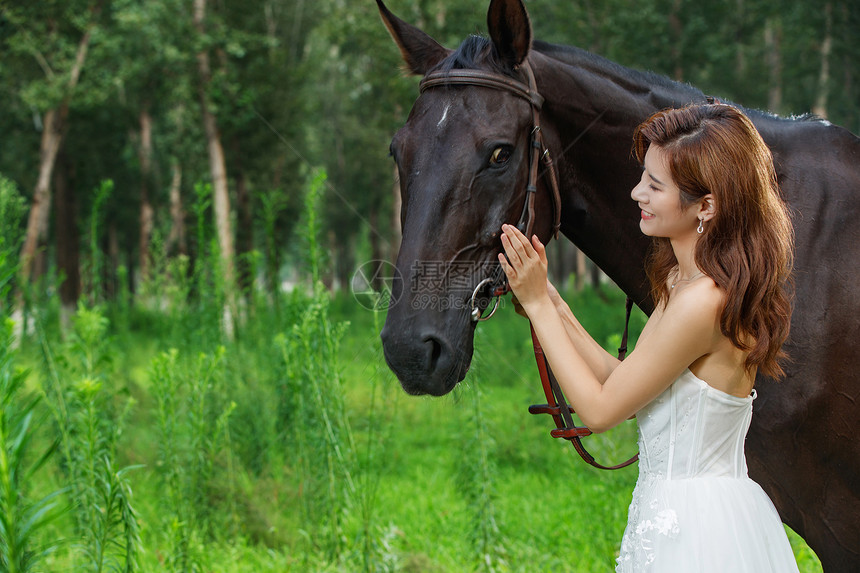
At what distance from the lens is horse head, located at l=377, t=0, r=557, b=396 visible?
1.75 m

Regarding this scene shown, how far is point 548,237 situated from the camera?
7.07 feet

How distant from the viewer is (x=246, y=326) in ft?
17.1

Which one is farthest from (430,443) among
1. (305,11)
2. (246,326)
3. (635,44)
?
(305,11)

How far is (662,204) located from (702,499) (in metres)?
0.72

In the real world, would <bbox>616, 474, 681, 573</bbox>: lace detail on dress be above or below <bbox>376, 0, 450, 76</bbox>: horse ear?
below

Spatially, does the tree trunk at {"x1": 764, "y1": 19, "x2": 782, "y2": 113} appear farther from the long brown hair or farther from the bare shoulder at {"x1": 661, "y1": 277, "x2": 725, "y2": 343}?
the bare shoulder at {"x1": 661, "y1": 277, "x2": 725, "y2": 343}

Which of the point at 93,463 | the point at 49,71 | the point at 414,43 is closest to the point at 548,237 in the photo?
the point at 414,43

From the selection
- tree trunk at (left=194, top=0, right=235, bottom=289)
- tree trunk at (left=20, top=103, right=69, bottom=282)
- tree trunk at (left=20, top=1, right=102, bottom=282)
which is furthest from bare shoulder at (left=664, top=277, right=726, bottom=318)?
tree trunk at (left=20, top=1, right=102, bottom=282)

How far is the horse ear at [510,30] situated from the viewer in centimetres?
199

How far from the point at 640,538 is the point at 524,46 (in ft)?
5.01

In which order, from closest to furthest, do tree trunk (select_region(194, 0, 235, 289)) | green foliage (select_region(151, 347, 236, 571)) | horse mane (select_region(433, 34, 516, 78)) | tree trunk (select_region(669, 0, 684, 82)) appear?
horse mane (select_region(433, 34, 516, 78)) → green foliage (select_region(151, 347, 236, 571)) → tree trunk (select_region(194, 0, 235, 289)) → tree trunk (select_region(669, 0, 684, 82))

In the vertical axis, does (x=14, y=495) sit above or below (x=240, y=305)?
above

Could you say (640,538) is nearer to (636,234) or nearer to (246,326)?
(636,234)

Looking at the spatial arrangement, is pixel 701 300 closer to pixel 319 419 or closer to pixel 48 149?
pixel 319 419
